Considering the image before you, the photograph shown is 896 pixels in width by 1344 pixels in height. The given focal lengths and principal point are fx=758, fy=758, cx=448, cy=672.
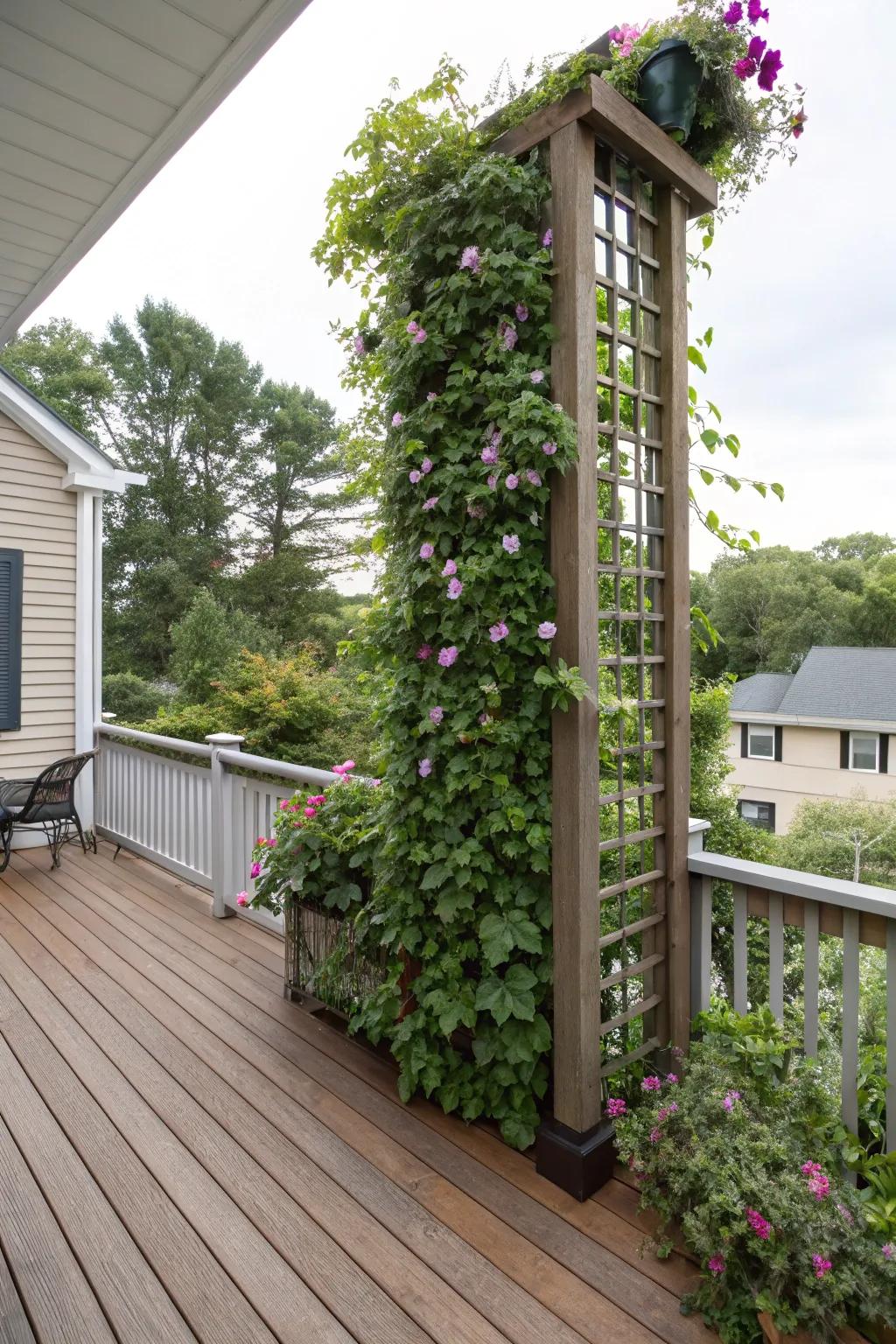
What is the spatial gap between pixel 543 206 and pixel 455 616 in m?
1.12

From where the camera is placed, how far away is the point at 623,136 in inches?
79.3

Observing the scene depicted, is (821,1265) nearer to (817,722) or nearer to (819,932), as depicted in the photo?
(819,932)

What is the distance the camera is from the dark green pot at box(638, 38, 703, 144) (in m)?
2.02

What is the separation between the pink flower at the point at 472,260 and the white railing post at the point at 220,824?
8.49ft

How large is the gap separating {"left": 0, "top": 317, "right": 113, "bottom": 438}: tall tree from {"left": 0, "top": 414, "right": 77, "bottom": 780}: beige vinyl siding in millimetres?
12476

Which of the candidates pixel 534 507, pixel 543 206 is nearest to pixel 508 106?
pixel 543 206

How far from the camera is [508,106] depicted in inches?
83.8

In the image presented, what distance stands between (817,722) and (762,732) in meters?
1.50

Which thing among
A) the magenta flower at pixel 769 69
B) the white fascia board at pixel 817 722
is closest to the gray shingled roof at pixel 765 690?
the white fascia board at pixel 817 722

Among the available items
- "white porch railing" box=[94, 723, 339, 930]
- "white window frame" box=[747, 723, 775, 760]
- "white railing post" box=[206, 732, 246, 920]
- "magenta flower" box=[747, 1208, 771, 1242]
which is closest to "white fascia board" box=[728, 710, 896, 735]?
"white window frame" box=[747, 723, 775, 760]

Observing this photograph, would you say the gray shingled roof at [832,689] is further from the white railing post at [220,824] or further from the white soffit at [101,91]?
the white soffit at [101,91]

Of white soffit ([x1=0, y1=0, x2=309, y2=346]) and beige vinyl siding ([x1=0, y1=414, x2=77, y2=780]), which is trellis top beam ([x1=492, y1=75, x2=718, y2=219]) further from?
beige vinyl siding ([x1=0, y1=414, x2=77, y2=780])

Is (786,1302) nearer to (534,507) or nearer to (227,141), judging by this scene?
(534,507)

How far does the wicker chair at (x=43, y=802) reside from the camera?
15.3 ft
